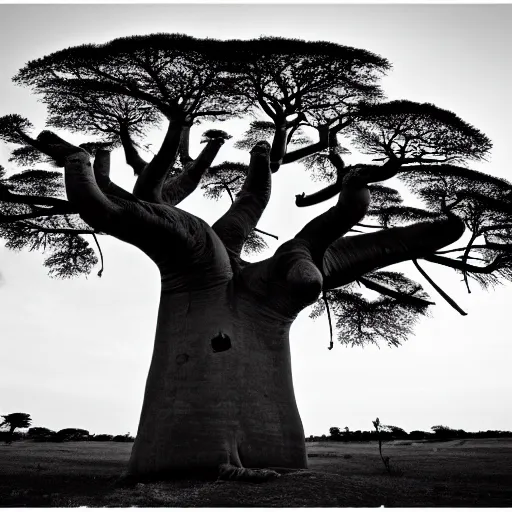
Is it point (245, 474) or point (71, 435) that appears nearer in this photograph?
point (245, 474)

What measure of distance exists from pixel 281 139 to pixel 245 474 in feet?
17.4

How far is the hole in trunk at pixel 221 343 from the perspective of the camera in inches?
286

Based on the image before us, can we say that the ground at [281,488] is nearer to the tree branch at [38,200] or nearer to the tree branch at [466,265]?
the tree branch at [466,265]

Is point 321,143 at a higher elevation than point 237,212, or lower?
higher

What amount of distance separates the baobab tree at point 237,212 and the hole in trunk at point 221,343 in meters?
0.02

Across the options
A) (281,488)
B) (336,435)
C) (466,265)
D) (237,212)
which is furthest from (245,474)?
(336,435)

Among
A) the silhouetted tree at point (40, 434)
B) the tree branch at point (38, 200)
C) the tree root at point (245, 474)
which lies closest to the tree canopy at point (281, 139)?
the tree branch at point (38, 200)

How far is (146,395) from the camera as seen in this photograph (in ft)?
25.0

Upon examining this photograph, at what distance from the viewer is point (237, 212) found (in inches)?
351

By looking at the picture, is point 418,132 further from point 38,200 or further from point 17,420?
point 17,420

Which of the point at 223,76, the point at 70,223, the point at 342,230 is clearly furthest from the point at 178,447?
the point at 70,223

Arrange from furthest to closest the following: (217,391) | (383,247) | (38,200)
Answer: (38,200) < (383,247) < (217,391)

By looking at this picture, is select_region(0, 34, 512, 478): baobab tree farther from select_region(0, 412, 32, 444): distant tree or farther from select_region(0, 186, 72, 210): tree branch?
select_region(0, 412, 32, 444): distant tree

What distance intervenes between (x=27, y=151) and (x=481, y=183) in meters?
7.58
